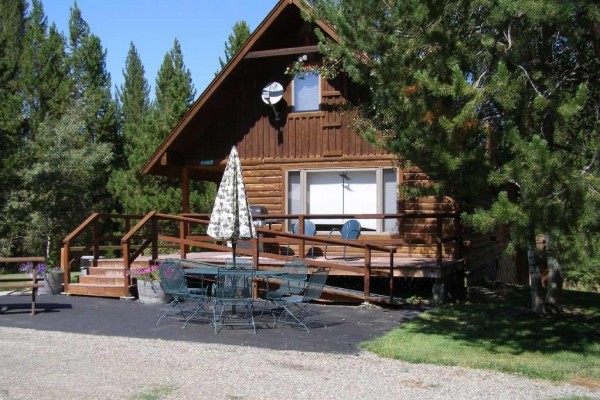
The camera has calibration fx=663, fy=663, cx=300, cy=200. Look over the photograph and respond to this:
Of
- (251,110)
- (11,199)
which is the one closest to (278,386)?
(251,110)

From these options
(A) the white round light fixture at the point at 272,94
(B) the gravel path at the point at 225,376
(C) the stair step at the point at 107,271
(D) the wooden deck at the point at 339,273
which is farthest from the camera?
(A) the white round light fixture at the point at 272,94

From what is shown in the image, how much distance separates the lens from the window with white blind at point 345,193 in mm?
15062

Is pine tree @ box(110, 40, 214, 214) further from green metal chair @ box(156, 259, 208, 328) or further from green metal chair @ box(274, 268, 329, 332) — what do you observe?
green metal chair @ box(274, 268, 329, 332)

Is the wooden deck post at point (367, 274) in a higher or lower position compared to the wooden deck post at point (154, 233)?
lower

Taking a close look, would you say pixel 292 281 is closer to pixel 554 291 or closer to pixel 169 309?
pixel 169 309

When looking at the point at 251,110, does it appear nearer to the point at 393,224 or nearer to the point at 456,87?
the point at 393,224

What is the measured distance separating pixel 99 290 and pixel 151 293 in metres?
1.59

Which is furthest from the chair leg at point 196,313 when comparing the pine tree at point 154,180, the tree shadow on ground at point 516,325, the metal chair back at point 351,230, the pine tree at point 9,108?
the pine tree at point 9,108

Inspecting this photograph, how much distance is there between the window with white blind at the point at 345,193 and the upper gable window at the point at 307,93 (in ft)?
5.08

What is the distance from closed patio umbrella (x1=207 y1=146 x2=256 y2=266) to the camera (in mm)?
10258

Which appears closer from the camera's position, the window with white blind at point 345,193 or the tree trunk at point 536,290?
the tree trunk at point 536,290

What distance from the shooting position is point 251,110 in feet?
53.6

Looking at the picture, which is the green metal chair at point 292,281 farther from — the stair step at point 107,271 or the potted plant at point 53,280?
the potted plant at point 53,280

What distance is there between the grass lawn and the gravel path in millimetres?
401
